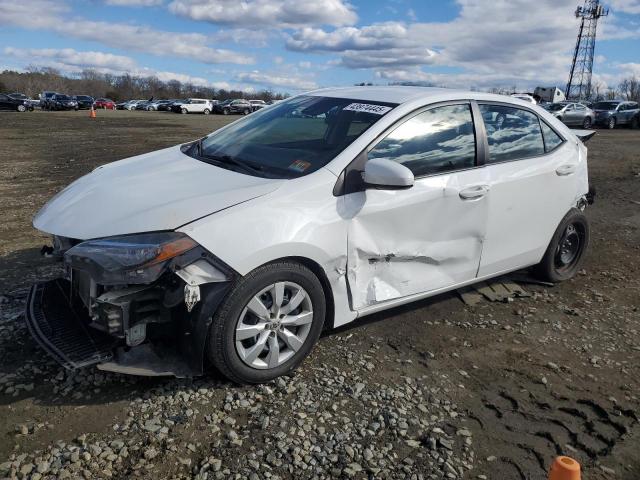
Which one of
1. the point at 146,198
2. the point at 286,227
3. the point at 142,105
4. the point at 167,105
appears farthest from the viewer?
the point at 142,105

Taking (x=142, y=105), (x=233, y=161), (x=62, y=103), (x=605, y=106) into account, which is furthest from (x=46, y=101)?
(x=233, y=161)

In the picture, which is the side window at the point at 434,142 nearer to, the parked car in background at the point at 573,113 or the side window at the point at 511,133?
the side window at the point at 511,133

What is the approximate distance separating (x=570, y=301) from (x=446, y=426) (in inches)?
95.2

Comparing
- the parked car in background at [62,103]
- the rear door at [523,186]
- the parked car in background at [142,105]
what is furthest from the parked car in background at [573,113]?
the parked car in background at [142,105]

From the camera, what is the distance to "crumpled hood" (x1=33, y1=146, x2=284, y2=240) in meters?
2.90

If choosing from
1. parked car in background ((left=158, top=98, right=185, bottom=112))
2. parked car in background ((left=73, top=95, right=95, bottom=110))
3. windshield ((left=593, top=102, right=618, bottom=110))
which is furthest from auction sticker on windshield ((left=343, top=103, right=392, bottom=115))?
parked car in background ((left=73, top=95, right=95, bottom=110))

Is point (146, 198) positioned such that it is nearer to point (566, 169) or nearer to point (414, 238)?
point (414, 238)

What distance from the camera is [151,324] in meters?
2.86

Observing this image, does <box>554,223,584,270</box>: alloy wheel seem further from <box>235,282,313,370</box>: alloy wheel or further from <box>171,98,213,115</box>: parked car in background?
<box>171,98,213,115</box>: parked car in background

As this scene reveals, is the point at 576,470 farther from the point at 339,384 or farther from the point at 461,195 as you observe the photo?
the point at 461,195

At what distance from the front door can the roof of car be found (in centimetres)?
18

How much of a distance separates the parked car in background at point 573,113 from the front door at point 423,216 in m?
30.0

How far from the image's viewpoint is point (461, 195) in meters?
3.79

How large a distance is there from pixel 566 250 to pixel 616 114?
3121cm
